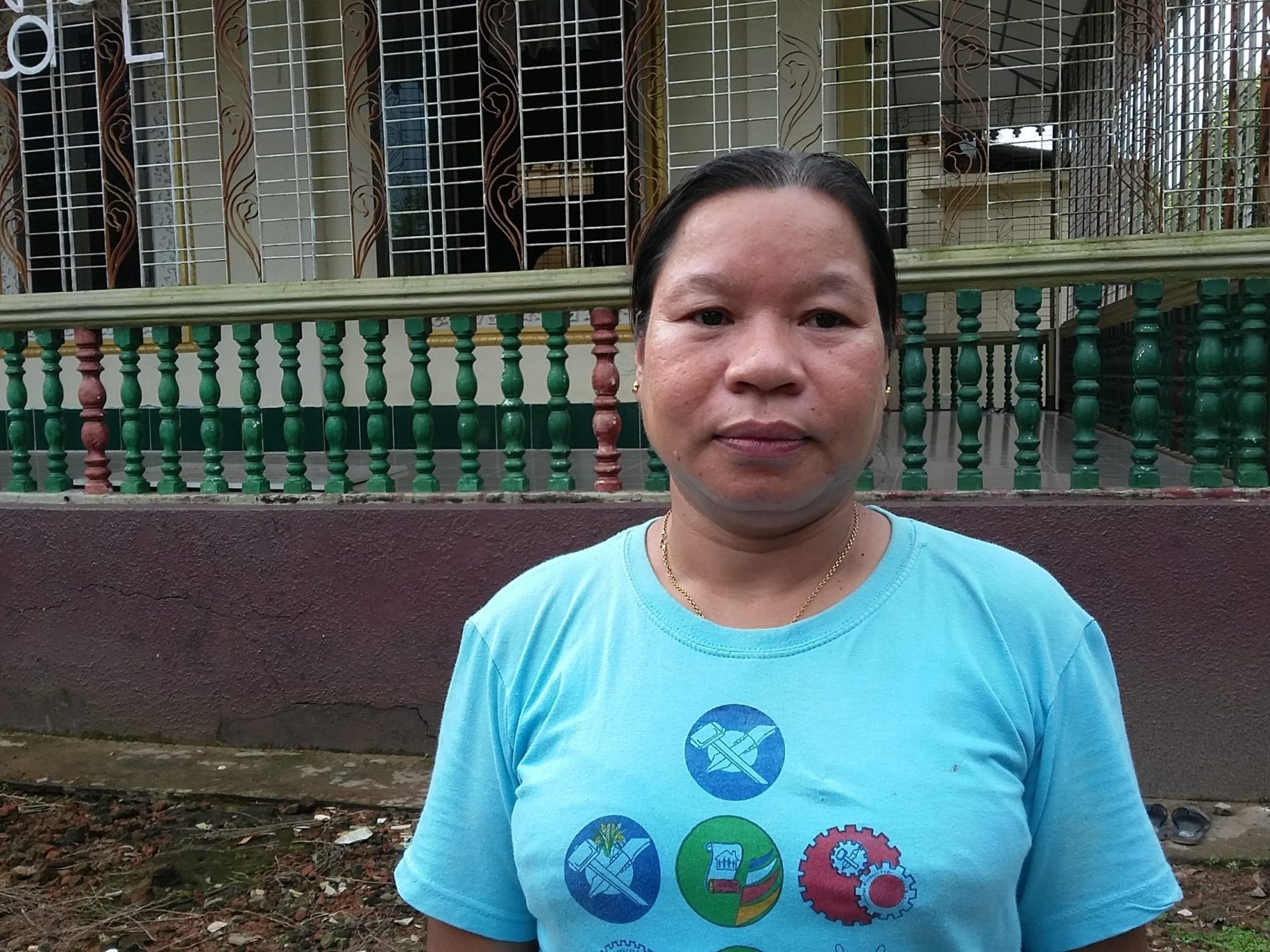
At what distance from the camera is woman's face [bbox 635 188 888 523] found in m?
1.16

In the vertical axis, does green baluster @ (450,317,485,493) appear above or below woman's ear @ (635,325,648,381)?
below

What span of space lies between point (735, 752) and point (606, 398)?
8.54 feet

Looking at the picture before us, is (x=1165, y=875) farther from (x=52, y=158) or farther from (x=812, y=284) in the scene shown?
(x=52, y=158)

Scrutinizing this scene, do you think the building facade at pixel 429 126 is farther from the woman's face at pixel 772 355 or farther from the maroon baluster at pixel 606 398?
the woman's face at pixel 772 355

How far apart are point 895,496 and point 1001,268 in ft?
2.65

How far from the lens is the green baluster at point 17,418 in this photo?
4.14m

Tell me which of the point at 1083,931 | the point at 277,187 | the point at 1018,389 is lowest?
the point at 1083,931

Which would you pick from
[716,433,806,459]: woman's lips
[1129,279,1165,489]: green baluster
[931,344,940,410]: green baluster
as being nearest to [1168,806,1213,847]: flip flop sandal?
[1129,279,1165,489]: green baluster

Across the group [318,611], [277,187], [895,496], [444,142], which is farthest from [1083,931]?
[277,187]

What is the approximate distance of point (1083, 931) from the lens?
1131 mm

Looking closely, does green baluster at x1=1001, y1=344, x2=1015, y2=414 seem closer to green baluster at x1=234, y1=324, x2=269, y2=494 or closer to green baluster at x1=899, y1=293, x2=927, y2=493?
green baluster at x1=899, y1=293, x2=927, y2=493

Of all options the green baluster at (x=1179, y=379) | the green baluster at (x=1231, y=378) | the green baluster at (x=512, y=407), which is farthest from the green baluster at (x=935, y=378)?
the green baluster at (x=512, y=407)

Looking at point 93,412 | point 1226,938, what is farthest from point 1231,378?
point 93,412

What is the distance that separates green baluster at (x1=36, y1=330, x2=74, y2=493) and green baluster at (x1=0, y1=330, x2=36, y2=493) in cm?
9
